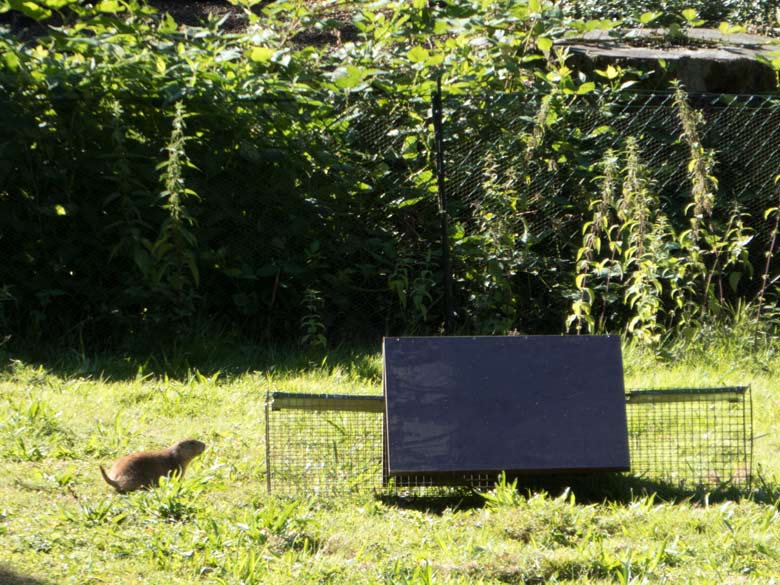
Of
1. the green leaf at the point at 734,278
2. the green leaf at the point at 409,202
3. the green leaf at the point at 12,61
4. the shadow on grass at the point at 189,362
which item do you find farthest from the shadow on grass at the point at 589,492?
the green leaf at the point at 12,61

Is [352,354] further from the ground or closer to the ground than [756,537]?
further from the ground

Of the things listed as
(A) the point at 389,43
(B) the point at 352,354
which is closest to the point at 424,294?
(B) the point at 352,354

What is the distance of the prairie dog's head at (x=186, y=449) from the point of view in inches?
196

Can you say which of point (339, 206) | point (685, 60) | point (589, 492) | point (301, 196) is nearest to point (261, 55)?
point (301, 196)

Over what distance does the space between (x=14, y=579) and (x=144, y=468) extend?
109cm

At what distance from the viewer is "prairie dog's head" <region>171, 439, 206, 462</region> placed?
16.4 feet

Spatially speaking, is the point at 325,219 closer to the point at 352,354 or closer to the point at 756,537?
the point at 352,354

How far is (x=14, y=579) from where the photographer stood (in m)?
3.80

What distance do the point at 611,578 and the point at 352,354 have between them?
3.46 m

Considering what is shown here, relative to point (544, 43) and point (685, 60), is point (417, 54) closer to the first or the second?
point (544, 43)

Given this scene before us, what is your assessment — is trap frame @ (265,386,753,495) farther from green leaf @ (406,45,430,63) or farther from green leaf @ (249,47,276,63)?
green leaf @ (406,45,430,63)

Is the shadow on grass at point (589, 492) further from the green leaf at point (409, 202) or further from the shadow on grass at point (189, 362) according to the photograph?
Answer: the green leaf at point (409, 202)

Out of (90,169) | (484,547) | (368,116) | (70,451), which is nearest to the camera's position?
(484,547)

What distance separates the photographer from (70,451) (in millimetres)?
5348
